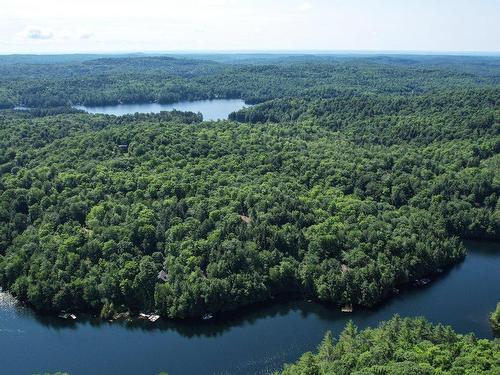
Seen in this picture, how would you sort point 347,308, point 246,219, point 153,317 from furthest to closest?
point 246,219 < point 347,308 < point 153,317

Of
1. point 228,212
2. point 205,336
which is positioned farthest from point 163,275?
point 228,212

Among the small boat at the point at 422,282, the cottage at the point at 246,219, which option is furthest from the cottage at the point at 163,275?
the small boat at the point at 422,282

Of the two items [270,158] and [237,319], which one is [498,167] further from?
[237,319]

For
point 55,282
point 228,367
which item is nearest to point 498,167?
point 228,367

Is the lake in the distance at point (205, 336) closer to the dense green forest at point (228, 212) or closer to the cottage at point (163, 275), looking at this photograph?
the dense green forest at point (228, 212)

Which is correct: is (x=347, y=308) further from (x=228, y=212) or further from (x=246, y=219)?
(x=228, y=212)

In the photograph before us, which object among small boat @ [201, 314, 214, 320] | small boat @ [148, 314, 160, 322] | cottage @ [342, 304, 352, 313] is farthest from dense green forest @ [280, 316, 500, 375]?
small boat @ [148, 314, 160, 322]
